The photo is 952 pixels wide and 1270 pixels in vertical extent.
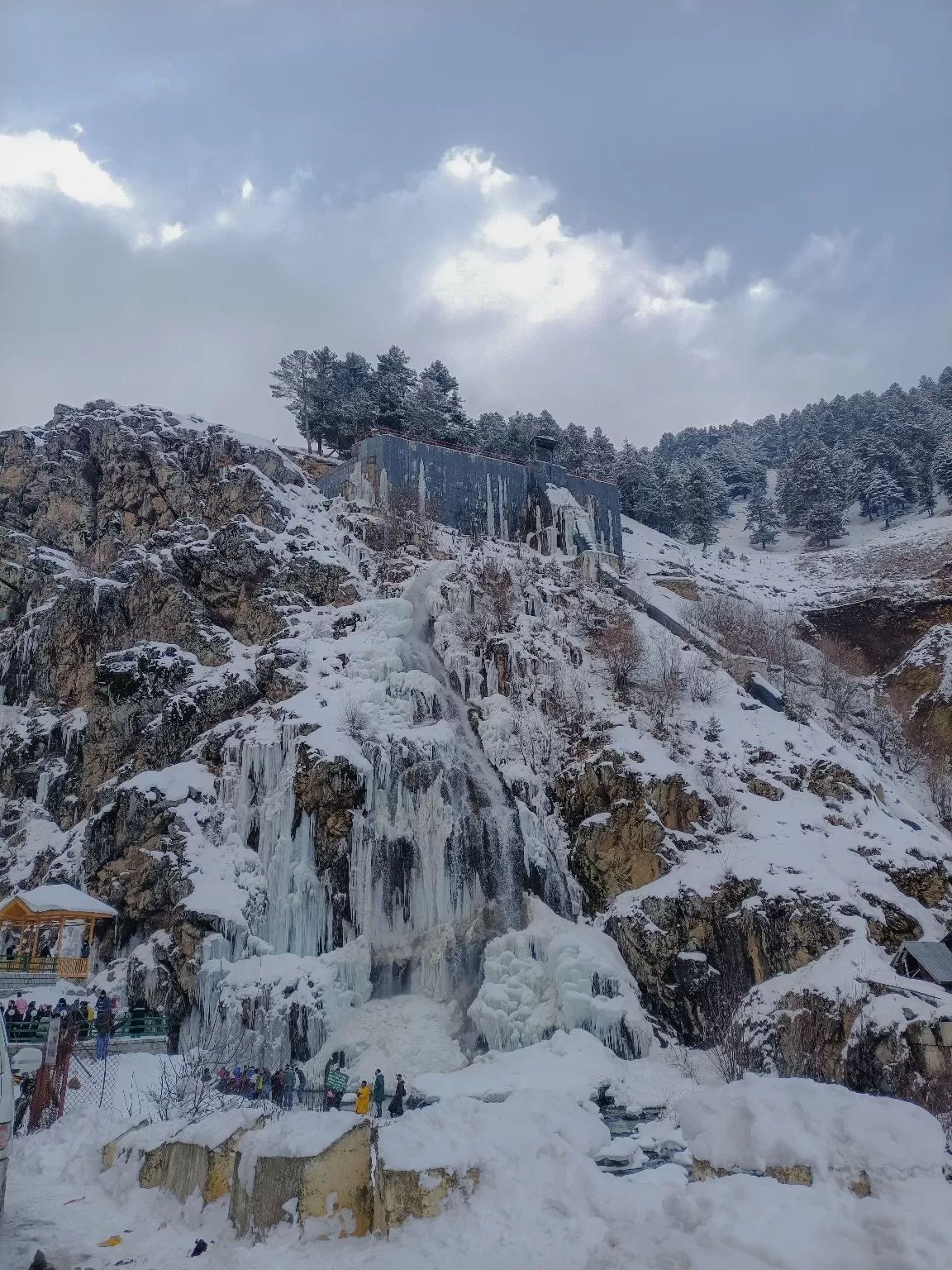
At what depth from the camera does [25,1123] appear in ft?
34.8

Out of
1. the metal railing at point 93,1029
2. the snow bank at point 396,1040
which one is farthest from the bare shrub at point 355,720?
the metal railing at point 93,1029

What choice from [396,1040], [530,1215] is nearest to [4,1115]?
[530,1215]

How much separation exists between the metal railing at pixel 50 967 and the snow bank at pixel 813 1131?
17.1 metres

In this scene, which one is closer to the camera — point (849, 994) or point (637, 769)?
point (849, 994)

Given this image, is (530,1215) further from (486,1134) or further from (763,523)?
(763,523)

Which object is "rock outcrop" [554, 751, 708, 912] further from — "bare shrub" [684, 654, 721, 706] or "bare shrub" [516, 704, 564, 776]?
"bare shrub" [684, 654, 721, 706]

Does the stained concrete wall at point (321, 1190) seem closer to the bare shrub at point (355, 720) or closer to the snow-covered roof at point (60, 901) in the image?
the snow-covered roof at point (60, 901)

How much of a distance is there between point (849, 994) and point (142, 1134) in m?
13.6

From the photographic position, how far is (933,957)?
645 inches

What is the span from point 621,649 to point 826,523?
33.3 m

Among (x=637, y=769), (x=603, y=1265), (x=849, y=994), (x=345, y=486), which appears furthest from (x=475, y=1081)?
(x=345, y=486)

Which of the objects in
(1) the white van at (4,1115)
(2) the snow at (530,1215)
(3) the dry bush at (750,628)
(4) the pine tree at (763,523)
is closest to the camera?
(2) the snow at (530,1215)

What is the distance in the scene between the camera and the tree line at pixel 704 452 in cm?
4319

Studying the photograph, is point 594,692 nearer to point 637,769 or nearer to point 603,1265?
point 637,769
